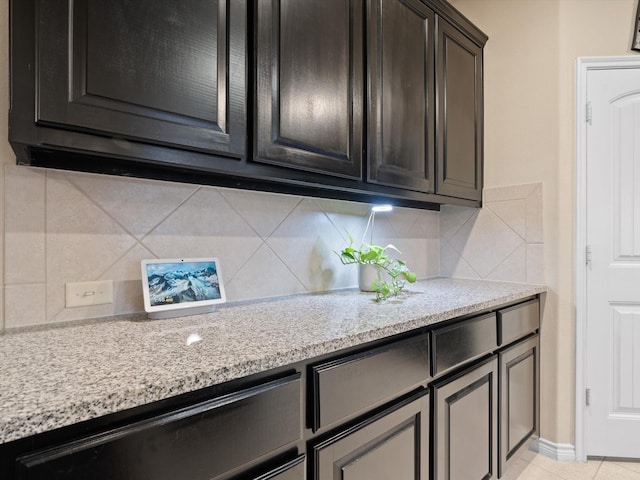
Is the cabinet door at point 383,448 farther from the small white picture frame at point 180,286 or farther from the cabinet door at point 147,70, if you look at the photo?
the cabinet door at point 147,70

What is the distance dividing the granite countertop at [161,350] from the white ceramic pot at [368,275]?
0.30 m

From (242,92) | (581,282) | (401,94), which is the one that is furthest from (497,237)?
(242,92)

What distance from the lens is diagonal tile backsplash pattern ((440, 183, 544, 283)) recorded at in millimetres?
2113

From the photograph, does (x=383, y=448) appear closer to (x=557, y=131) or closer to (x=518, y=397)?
(x=518, y=397)

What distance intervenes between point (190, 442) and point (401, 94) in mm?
1555

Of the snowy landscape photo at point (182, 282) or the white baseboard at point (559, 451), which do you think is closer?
the snowy landscape photo at point (182, 282)

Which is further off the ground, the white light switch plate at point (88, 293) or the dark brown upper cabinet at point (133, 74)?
the dark brown upper cabinet at point (133, 74)

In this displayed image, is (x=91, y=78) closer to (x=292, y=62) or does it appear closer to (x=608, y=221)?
(x=292, y=62)

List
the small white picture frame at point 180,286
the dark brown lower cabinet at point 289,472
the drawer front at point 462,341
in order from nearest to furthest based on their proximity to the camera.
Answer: the dark brown lower cabinet at point 289,472 → the small white picture frame at point 180,286 → the drawer front at point 462,341

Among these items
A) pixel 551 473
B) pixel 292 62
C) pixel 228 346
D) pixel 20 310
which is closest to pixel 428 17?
pixel 292 62

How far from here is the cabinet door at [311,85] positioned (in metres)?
1.17

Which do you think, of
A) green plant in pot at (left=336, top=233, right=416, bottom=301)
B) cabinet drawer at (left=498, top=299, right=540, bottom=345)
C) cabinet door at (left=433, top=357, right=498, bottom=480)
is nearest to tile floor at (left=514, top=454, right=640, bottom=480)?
cabinet door at (left=433, top=357, right=498, bottom=480)

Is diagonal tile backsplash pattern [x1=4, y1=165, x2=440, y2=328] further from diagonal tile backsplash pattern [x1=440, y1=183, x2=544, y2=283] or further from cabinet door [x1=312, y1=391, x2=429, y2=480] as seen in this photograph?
diagonal tile backsplash pattern [x1=440, y1=183, x2=544, y2=283]

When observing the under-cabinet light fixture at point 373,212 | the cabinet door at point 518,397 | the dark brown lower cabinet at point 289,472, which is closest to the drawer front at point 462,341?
the cabinet door at point 518,397
